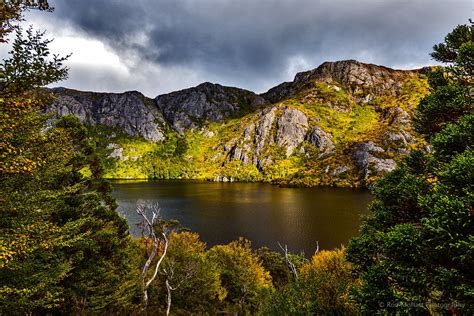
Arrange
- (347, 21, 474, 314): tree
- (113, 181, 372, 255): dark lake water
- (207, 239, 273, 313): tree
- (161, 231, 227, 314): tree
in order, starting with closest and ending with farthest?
(347, 21, 474, 314): tree < (161, 231, 227, 314): tree < (207, 239, 273, 313): tree < (113, 181, 372, 255): dark lake water

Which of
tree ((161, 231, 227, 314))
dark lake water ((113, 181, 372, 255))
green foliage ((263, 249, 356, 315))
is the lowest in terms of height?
dark lake water ((113, 181, 372, 255))

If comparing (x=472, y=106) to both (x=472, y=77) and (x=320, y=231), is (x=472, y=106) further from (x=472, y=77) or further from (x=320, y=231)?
(x=320, y=231)

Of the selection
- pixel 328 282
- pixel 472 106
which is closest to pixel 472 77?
pixel 472 106

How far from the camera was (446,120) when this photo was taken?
1265 cm

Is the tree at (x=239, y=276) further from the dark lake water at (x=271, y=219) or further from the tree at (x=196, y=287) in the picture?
the dark lake water at (x=271, y=219)

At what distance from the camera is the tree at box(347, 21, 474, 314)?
7.96m

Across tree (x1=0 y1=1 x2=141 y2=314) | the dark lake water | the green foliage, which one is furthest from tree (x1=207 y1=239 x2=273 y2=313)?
the green foliage

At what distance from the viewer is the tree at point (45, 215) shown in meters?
8.56

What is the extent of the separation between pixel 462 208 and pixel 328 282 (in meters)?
8.88

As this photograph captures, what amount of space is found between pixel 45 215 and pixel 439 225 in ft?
60.9

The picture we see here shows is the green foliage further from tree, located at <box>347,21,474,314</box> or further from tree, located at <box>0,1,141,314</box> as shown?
tree, located at <box>0,1,141,314</box>

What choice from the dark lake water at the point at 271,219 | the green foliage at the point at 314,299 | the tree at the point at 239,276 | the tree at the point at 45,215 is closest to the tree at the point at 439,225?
the green foliage at the point at 314,299

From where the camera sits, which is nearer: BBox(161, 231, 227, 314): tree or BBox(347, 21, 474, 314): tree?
BBox(347, 21, 474, 314): tree

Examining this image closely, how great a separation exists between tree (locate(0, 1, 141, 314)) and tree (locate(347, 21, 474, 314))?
12690 mm
